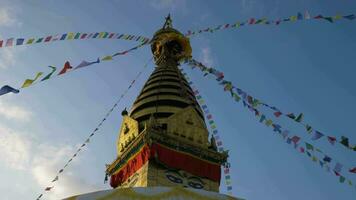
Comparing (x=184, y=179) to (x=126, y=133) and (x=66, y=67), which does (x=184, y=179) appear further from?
(x=66, y=67)

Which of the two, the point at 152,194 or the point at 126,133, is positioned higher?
the point at 126,133

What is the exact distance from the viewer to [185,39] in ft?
93.0

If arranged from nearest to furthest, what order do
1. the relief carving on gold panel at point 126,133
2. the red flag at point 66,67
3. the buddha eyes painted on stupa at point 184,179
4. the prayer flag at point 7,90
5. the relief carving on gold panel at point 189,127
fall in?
the prayer flag at point 7,90 → the red flag at point 66,67 → the buddha eyes painted on stupa at point 184,179 → the relief carving on gold panel at point 189,127 → the relief carving on gold panel at point 126,133

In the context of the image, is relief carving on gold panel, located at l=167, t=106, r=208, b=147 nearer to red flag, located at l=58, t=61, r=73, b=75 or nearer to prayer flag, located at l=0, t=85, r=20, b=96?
red flag, located at l=58, t=61, r=73, b=75

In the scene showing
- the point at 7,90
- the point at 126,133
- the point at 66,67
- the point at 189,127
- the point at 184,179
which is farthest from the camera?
the point at 126,133

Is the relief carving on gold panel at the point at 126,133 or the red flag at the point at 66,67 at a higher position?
the relief carving on gold panel at the point at 126,133

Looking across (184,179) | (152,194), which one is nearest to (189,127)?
(184,179)

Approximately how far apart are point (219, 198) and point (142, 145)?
10.8 meters

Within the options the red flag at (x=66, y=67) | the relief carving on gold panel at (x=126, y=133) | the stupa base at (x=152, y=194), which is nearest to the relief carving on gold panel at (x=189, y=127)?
the relief carving on gold panel at (x=126, y=133)

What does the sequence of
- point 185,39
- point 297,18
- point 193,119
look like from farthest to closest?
point 185,39 → point 193,119 → point 297,18

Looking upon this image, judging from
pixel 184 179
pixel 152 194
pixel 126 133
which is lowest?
pixel 152 194

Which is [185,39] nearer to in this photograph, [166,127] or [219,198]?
[166,127]

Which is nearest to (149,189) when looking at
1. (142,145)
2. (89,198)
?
→ (89,198)

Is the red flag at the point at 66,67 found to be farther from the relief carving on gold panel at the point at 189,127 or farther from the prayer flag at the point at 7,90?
the relief carving on gold panel at the point at 189,127
